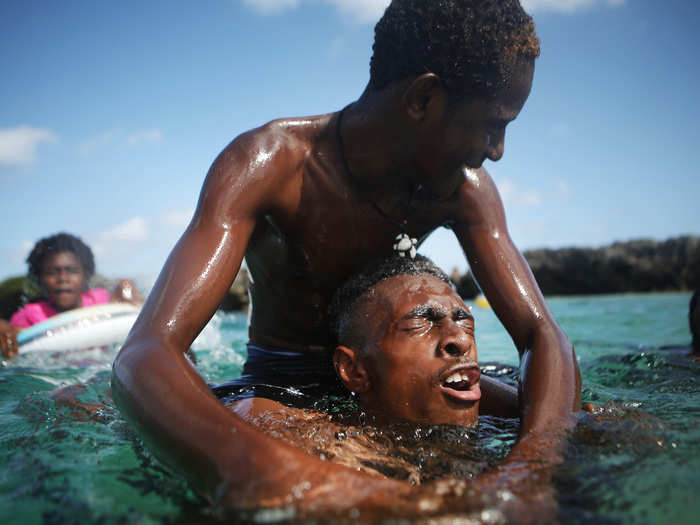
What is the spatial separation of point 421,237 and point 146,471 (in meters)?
1.76

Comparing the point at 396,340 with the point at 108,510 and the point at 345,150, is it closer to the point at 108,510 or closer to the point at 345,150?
the point at 345,150

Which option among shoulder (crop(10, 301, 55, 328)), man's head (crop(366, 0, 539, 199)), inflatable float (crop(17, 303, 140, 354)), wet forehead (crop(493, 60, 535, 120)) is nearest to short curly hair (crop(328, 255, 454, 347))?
man's head (crop(366, 0, 539, 199))

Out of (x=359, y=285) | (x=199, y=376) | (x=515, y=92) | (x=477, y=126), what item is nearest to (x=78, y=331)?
(x=359, y=285)

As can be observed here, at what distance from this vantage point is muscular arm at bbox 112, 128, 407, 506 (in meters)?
1.41

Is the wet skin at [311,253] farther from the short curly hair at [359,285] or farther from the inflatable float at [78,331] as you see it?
the inflatable float at [78,331]

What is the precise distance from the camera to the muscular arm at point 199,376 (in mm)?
1412

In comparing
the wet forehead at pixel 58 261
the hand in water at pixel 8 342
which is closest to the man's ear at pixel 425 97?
the hand in water at pixel 8 342

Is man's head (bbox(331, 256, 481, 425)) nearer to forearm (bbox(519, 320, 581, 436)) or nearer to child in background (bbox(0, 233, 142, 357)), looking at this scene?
forearm (bbox(519, 320, 581, 436))

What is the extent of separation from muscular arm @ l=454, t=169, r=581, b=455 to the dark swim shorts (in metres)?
0.92

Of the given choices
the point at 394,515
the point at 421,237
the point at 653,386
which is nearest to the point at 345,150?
the point at 421,237

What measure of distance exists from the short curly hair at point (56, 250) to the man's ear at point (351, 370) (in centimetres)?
671

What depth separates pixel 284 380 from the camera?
313 centimetres

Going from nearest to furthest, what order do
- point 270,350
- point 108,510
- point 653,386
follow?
1. point 108,510
2. point 270,350
3. point 653,386

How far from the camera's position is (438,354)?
249 centimetres
